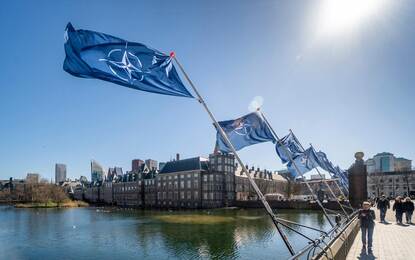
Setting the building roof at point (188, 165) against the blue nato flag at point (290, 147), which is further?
the building roof at point (188, 165)

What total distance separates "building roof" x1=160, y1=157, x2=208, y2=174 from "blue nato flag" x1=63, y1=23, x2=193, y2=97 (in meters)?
92.4

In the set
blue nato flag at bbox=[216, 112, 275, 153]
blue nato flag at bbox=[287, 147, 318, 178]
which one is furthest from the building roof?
blue nato flag at bbox=[216, 112, 275, 153]

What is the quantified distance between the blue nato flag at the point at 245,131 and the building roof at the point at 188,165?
86.6 m

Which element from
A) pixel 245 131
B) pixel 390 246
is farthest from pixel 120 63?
pixel 390 246

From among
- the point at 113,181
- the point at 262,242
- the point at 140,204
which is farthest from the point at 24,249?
the point at 113,181

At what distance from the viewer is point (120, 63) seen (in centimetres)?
938

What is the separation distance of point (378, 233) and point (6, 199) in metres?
175

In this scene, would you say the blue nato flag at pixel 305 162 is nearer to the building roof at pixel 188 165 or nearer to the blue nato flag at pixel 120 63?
the blue nato flag at pixel 120 63

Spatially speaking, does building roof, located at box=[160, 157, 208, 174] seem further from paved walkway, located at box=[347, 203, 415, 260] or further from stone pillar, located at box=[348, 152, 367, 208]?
paved walkway, located at box=[347, 203, 415, 260]

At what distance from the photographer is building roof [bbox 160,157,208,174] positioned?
102 m

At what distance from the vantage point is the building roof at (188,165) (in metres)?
102

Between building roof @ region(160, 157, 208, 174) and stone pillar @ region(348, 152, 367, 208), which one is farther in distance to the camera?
building roof @ region(160, 157, 208, 174)

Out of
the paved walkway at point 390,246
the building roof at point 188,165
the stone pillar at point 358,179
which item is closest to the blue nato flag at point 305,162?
the paved walkway at point 390,246

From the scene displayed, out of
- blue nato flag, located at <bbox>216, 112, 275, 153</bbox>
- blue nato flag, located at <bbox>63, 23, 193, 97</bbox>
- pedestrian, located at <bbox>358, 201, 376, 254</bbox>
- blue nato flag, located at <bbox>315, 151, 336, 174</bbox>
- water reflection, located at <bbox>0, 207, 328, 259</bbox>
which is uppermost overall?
blue nato flag, located at <bbox>63, 23, 193, 97</bbox>
